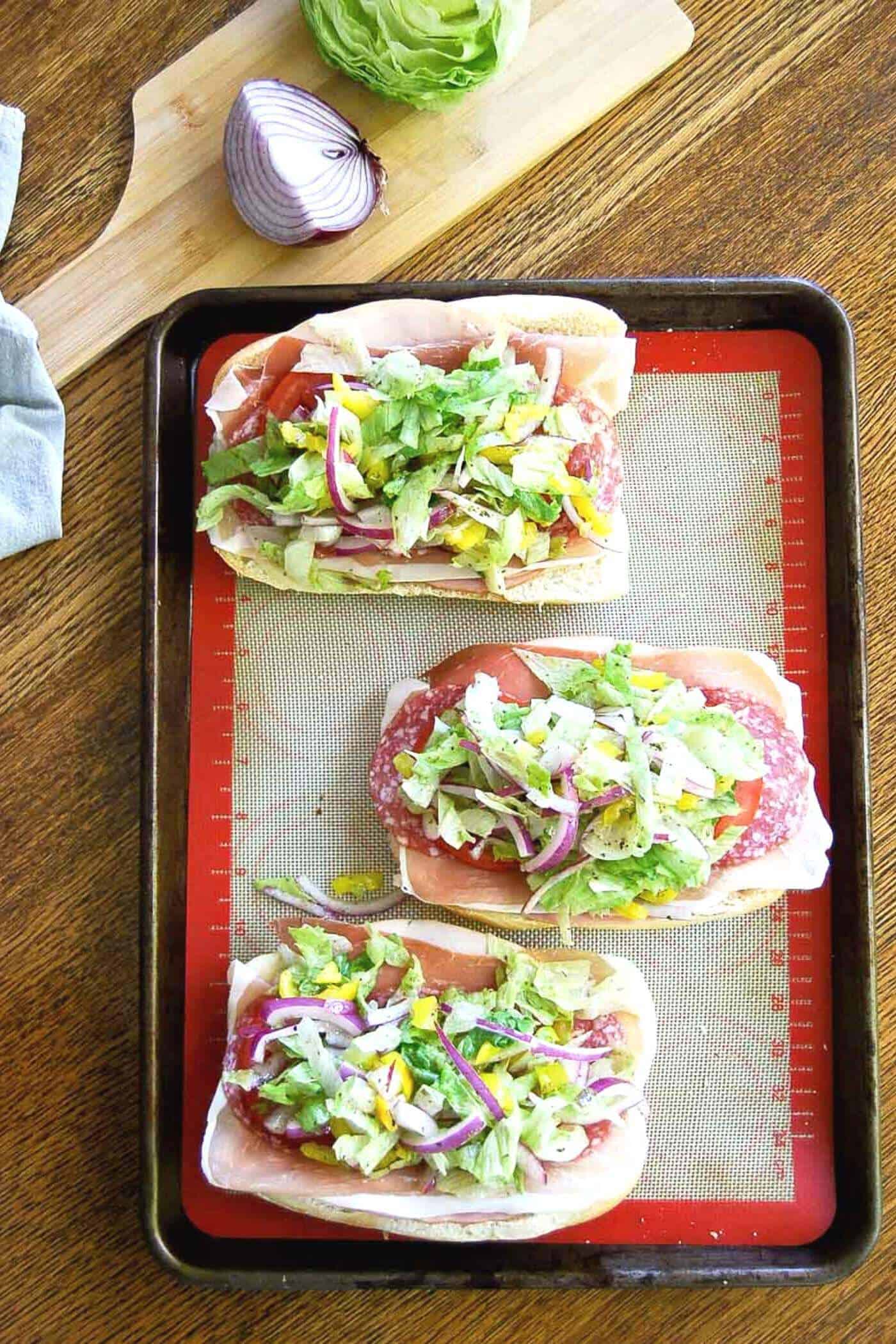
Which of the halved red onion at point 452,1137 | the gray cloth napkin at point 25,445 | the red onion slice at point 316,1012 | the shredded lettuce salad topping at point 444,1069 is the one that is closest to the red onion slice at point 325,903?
the shredded lettuce salad topping at point 444,1069

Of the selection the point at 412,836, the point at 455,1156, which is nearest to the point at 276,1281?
the point at 455,1156

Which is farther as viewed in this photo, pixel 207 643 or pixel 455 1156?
pixel 207 643

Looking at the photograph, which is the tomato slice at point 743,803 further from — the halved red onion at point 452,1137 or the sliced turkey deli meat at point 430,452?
the halved red onion at point 452,1137

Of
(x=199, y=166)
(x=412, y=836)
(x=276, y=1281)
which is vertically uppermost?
(x=199, y=166)

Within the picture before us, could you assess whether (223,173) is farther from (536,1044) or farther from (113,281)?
(536,1044)

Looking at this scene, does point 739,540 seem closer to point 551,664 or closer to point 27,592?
point 551,664

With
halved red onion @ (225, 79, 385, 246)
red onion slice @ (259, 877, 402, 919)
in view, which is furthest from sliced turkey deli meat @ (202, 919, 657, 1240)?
halved red onion @ (225, 79, 385, 246)

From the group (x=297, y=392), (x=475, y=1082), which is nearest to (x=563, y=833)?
(x=475, y=1082)
